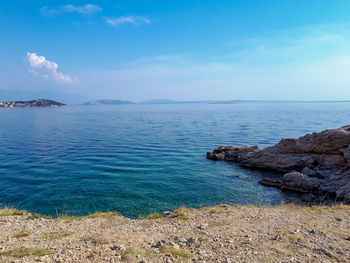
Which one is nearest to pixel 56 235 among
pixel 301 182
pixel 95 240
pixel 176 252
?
→ pixel 95 240

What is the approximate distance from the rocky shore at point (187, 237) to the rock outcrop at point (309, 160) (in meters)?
11.5

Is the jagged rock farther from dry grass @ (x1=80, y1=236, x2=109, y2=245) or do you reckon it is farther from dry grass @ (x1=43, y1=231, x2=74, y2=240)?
dry grass @ (x1=43, y1=231, x2=74, y2=240)

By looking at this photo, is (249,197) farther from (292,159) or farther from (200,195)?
(292,159)

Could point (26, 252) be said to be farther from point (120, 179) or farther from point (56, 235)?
point (120, 179)

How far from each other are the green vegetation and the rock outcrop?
23.5 meters

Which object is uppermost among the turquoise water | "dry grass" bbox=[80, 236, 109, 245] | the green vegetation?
the green vegetation

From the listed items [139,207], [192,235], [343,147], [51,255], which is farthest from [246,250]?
[343,147]

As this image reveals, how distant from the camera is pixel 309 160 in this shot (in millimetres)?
33062

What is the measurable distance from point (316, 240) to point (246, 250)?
12.0ft

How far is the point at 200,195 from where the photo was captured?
79.8ft

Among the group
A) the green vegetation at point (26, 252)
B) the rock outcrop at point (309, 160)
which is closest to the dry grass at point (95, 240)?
the green vegetation at point (26, 252)

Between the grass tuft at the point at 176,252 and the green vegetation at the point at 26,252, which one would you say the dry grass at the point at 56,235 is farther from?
the grass tuft at the point at 176,252

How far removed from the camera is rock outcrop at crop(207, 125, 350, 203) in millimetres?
26328

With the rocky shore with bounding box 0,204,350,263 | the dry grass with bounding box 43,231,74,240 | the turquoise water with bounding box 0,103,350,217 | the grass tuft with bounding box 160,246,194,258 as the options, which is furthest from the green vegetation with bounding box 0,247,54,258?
the turquoise water with bounding box 0,103,350,217
